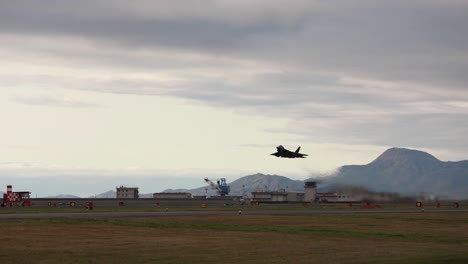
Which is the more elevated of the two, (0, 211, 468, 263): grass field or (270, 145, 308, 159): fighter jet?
(270, 145, 308, 159): fighter jet

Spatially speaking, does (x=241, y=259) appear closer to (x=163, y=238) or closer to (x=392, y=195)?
(x=163, y=238)

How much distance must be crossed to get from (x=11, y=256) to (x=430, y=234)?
126 ft

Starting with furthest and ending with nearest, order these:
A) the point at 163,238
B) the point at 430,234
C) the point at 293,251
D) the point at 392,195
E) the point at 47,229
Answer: the point at 392,195 → the point at 430,234 → the point at 47,229 → the point at 163,238 → the point at 293,251

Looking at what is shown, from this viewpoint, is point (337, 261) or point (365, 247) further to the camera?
point (365, 247)

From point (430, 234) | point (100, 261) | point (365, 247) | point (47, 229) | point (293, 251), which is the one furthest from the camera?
point (430, 234)

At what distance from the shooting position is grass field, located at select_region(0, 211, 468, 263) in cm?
4269

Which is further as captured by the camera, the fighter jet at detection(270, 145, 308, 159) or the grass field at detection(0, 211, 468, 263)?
the fighter jet at detection(270, 145, 308, 159)

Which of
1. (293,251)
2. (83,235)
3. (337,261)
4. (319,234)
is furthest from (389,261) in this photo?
(83,235)

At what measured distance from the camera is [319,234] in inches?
2453

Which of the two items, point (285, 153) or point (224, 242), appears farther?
point (285, 153)

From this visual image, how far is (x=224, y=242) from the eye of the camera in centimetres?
5272

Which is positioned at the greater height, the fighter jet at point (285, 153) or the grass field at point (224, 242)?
the fighter jet at point (285, 153)

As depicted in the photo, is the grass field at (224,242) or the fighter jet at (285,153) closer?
the grass field at (224,242)

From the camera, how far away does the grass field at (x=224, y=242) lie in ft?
140
